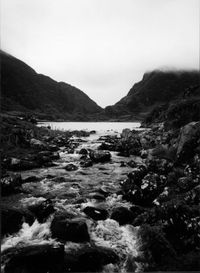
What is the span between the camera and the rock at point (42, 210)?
53.5 ft

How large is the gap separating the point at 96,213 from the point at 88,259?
4962 millimetres

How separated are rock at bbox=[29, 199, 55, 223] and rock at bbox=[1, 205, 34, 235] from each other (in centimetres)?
64

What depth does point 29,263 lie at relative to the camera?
11211mm

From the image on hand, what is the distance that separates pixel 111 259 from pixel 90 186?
468 inches

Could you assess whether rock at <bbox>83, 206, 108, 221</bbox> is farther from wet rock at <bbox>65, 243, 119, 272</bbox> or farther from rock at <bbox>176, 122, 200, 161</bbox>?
rock at <bbox>176, 122, 200, 161</bbox>

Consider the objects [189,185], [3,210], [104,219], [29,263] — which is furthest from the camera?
[189,185]

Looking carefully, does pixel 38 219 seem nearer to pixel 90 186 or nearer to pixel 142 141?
pixel 90 186

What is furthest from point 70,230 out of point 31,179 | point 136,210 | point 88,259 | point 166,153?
point 166,153

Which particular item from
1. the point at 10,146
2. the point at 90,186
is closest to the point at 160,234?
the point at 90,186

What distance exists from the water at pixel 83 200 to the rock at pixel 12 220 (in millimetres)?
357

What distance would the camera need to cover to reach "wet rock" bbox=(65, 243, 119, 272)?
11.5m

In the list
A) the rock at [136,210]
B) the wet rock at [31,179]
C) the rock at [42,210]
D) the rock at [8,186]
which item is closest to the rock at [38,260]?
the rock at [42,210]

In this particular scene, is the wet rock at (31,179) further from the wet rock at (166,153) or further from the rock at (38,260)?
the wet rock at (166,153)

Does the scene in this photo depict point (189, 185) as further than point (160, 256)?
Yes
